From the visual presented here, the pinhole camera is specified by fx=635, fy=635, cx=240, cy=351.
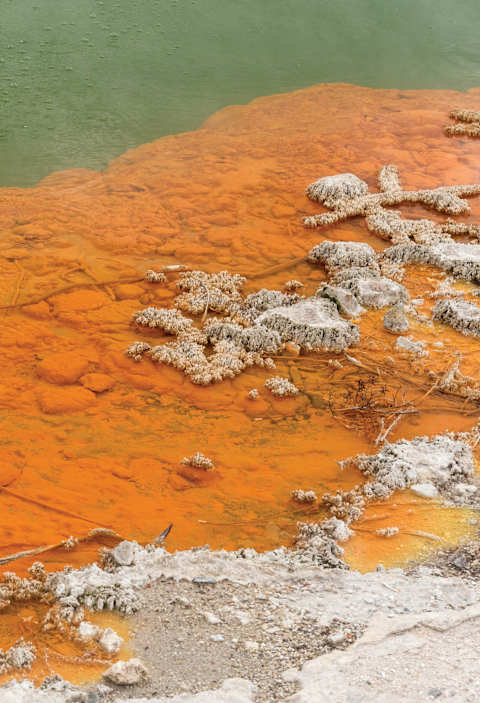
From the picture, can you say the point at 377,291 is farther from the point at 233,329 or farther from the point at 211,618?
the point at 211,618

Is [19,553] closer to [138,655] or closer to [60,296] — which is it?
[138,655]

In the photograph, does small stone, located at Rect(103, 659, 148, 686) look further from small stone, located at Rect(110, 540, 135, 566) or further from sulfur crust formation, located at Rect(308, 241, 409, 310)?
sulfur crust formation, located at Rect(308, 241, 409, 310)

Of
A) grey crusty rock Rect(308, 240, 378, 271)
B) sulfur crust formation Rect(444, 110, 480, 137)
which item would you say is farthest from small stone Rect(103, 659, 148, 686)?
sulfur crust formation Rect(444, 110, 480, 137)

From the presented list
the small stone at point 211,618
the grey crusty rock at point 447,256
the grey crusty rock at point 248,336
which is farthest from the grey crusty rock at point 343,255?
the small stone at point 211,618

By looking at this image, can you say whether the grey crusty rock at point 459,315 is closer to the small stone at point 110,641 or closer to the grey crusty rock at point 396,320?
the grey crusty rock at point 396,320

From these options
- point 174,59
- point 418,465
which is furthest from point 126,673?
point 174,59

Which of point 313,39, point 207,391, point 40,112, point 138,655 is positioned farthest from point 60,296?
point 313,39
